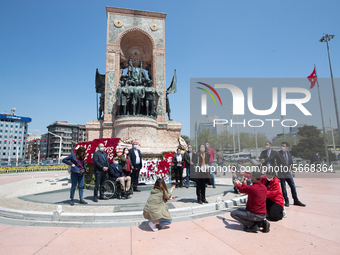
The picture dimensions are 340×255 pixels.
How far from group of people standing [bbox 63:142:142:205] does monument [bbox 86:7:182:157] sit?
Result: 13.3 feet

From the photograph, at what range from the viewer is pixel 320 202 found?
624 cm

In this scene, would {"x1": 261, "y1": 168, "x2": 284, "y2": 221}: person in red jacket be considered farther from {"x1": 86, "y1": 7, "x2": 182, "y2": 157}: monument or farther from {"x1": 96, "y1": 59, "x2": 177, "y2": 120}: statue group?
{"x1": 96, "y1": 59, "x2": 177, "y2": 120}: statue group

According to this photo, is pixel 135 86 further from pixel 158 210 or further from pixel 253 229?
pixel 253 229

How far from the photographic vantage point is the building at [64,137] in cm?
8138

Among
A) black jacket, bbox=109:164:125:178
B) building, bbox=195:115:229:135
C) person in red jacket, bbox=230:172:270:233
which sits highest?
building, bbox=195:115:229:135

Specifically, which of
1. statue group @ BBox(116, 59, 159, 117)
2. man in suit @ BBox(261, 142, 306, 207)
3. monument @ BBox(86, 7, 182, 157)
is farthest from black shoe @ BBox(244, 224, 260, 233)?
statue group @ BBox(116, 59, 159, 117)

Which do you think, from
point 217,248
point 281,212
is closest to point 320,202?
point 281,212

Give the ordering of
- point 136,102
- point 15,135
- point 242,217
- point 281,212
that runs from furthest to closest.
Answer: point 15,135 < point 136,102 < point 281,212 < point 242,217

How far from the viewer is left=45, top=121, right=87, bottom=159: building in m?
81.4

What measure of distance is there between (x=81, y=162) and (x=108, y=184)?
3.82ft

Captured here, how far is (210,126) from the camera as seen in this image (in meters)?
9.74

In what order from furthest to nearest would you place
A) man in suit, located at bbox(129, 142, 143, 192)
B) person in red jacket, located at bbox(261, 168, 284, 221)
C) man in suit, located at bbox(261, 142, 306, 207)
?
man in suit, located at bbox(129, 142, 143, 192) < man in suit, located at bbox(261, 142, 306, 207) < person in red jacket, located at bbox(261, 168, 284, 221)

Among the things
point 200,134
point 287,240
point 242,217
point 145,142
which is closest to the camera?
point 287,240

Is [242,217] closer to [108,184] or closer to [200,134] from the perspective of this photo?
[108,184]
